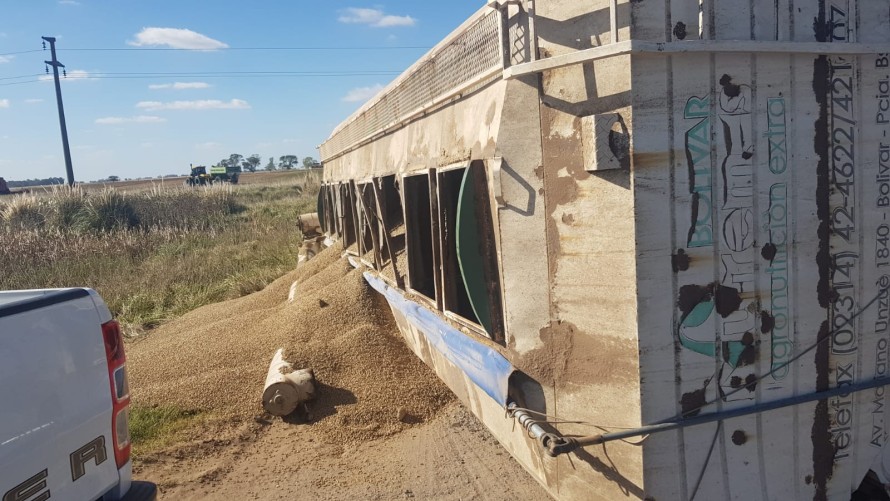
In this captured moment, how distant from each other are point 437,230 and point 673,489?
269 centimetres

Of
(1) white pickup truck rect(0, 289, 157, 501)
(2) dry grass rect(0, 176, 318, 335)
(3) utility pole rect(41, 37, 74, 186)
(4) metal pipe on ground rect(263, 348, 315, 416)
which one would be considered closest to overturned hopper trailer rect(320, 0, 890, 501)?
(1) white pickup truck rect(0, 289, 157, 501)

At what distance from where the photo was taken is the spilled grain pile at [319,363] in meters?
6.01

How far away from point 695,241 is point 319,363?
4449 mm

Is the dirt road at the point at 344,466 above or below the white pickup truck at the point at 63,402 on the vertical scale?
below

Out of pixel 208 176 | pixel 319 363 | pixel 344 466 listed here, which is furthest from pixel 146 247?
pixel 208 176

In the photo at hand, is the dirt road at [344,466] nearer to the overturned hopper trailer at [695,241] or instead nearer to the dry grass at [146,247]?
the overturned hopper trailer at [695,241]

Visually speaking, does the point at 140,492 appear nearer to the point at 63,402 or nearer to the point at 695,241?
the point at 63,402

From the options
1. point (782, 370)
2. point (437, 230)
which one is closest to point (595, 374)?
point (782, 370)

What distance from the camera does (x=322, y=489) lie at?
15.9ft

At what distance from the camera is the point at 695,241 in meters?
3.32

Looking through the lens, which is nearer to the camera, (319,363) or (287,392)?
(287,392)

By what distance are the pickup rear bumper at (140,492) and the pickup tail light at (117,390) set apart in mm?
162

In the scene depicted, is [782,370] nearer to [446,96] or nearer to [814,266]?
[814,266]

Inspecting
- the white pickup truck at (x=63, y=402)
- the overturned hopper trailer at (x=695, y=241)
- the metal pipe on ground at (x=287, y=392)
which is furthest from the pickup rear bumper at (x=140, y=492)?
the metal pipe on ground at (x=287, y=392)
